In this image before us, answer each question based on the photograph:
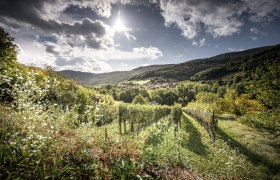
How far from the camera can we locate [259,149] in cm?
1781

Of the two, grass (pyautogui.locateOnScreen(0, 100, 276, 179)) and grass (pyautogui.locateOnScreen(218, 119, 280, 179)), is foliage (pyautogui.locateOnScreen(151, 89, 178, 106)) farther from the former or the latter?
grass (pyautogui.locateOnScreen(0, 100, 276, 179))

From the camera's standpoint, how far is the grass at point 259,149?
14000mm

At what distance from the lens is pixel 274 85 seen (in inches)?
619

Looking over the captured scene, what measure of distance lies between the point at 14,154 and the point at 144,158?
3457 millimetres

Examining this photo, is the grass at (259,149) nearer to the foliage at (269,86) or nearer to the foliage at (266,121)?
the foliage at (266,121)

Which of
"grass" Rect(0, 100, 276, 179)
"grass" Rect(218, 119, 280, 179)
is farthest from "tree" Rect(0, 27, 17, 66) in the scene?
"grass" Rect(218, 119, 280, 179)

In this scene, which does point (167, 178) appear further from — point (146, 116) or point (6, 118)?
point (146, 116)

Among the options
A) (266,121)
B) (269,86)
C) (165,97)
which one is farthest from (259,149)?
(165,97)

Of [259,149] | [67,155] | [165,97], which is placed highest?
[67,155]

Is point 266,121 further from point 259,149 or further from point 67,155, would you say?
point 67,155

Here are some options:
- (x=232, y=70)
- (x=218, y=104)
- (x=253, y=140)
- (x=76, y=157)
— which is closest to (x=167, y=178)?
(x=76, y=157)

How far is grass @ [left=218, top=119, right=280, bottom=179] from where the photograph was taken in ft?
45.9

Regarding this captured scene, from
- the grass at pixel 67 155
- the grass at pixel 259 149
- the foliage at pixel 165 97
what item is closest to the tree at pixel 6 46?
the grass at pixel 67 155

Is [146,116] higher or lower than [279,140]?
higher
